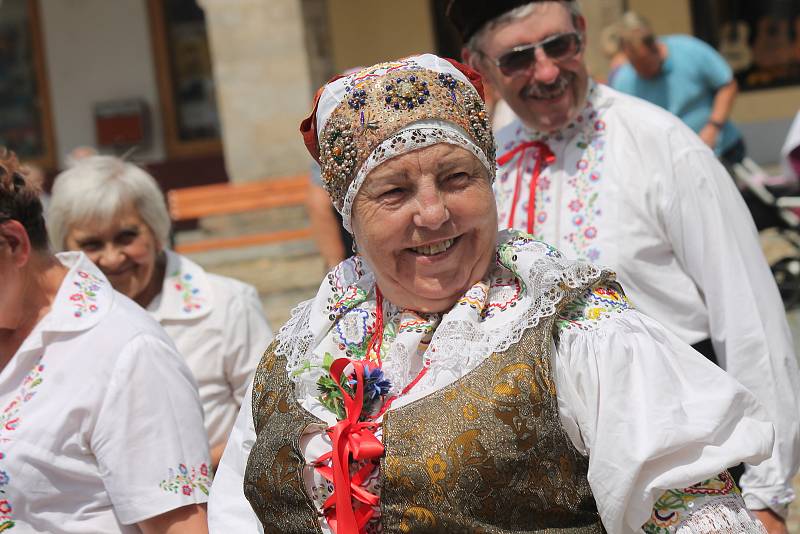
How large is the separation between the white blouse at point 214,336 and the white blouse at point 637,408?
181 centimetres

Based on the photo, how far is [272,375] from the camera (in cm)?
235

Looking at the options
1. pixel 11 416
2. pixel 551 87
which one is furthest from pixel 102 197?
pixel 551 87

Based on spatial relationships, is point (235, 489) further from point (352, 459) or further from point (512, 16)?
point (512, 16)

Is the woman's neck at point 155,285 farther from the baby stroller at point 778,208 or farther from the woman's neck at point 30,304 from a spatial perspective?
the baby stroller at point 778,208

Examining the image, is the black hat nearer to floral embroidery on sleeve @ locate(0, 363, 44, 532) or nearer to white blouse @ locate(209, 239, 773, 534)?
white blouse @ locate(209, 239, 773, 534)

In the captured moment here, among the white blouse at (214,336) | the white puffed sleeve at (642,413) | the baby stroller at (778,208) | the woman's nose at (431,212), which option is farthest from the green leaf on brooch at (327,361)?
the baby stroller at (778,208)

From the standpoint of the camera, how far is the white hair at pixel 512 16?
123 inches

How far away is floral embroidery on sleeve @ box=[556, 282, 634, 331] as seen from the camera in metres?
2.04

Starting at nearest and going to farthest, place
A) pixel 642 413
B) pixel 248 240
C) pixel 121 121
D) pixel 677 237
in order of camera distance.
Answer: pixel 642 413 < pixel 677 237 < pixel 248 240 < pixel 121 121

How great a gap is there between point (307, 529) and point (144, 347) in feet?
2.43

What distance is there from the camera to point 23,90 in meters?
15.2

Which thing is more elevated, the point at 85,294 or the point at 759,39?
the point at 759,39

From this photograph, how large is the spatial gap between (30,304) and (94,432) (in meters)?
0.39

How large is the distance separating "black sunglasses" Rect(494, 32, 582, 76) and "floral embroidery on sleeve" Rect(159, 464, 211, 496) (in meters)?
1.35
